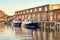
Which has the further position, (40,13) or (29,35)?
(40,13)

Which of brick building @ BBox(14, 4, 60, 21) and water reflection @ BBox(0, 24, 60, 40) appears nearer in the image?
water reflection @ BBox(0, 24, 60, 40)

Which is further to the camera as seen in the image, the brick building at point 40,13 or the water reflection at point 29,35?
the brick building at point 40,13

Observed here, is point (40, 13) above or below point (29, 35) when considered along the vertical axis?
above

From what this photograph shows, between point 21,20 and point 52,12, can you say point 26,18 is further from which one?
point 52,12

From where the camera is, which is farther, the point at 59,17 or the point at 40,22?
the point at 40,22

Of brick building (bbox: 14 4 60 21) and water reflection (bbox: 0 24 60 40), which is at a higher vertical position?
brick building (bbox: 14 4 60 21)

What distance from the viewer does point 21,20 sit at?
117 feet

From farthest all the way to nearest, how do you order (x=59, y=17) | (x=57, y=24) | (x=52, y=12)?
(x=52, y=12), (x=59, y=17), (x=57, y=24)

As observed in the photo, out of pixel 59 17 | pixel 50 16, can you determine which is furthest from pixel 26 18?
pixel 59 17

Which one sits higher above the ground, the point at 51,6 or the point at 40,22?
the point at 51,6

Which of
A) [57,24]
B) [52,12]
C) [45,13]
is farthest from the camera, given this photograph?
[45,13]

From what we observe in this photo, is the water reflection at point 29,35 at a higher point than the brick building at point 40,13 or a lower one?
lower

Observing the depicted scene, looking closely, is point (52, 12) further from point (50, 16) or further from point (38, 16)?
point (38, 16)

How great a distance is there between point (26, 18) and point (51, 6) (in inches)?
168
